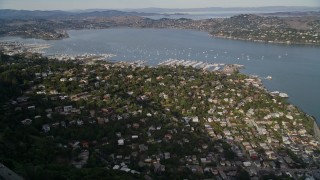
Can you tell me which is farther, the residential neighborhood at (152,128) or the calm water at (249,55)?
the calm water at (249,55)

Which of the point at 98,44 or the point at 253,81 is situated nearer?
the point at 253,81

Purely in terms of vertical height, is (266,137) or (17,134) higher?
(17,134)

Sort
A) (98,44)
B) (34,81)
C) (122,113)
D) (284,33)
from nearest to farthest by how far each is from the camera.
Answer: (122,113) < (34,81) < (98,44) < (284,33)

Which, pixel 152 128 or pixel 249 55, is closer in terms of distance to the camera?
pixel 152 128

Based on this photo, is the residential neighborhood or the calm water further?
the calm water

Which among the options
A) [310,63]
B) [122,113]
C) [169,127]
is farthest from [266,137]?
[310,63]

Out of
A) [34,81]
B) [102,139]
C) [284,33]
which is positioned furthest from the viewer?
[284,33]

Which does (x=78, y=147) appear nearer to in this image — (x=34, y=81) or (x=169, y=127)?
(x=169, y=127)
